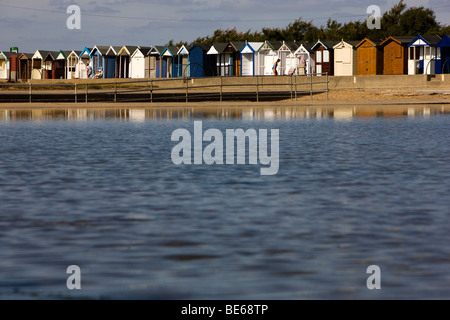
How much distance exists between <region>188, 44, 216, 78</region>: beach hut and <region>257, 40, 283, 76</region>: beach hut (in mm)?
5639

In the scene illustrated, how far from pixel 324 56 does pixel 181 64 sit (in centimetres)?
1644

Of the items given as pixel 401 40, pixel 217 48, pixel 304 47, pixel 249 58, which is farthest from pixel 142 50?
pixel 401 40

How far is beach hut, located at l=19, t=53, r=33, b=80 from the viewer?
10019 cm

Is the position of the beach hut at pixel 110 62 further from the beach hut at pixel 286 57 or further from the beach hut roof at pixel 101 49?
the beach hut at pixel 286 57

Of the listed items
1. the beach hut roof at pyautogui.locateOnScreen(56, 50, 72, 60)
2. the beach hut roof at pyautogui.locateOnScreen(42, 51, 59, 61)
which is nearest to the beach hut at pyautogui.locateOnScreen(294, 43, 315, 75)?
the beach hut roof at pyautogui.locateOnScreen(56, 50, 72, 60)

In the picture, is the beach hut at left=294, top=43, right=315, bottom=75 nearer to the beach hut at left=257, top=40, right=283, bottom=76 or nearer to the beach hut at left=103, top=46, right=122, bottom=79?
the beach hut at left=257, top=40, right=283, bottom=76

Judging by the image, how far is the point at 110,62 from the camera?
89.0m

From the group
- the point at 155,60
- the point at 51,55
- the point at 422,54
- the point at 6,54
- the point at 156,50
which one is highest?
the point at 6,54

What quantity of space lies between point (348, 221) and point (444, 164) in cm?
554

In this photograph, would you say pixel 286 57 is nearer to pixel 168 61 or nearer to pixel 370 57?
pixel 370 57

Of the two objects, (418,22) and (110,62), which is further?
(418,22)

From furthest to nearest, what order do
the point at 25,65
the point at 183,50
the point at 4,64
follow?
the point at 4,64 < the point at 25,65 < the point at 183,50

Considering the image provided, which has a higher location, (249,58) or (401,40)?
(401,40)

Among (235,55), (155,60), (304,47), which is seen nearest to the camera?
(304,47)
